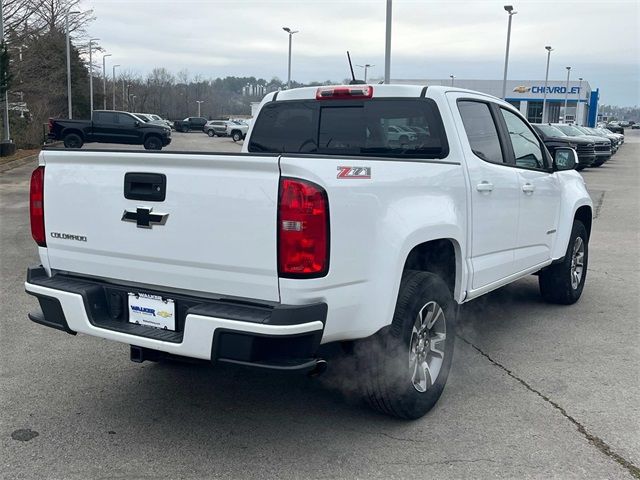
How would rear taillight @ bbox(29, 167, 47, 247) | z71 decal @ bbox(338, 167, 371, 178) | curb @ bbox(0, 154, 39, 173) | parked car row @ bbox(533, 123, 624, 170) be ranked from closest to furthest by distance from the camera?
z71 decal @ bbox(338, 167, 371, 178), rear taillight @ bbox(29, 167, 47, 247), curb @ bbox(0, 154, 39, 173), parked car row @ bbox(533, 123, 624, 170)

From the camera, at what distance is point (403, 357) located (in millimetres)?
3713

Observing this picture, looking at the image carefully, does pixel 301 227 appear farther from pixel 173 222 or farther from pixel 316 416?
pixel 316 416

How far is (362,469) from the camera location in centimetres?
344

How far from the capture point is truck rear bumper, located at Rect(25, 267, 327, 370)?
3145 mm

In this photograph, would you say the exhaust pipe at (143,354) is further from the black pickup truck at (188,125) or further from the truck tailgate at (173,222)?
the black pickup truck at (188,125)

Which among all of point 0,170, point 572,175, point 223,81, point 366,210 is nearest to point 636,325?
point 572,175

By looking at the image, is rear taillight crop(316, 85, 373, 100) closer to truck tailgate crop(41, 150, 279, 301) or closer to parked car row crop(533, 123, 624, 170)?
truck tailgate crop(41, 150, 279, 301)

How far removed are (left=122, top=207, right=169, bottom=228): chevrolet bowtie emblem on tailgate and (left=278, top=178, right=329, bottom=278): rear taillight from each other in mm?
679

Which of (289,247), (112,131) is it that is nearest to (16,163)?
(112,131)

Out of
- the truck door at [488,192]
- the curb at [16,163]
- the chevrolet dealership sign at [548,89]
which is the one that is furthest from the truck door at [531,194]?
the chevrolet dealership sign at [548,89]

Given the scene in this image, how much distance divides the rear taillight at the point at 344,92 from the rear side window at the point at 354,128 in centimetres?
4

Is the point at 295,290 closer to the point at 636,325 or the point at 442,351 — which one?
→ the point at 442,351

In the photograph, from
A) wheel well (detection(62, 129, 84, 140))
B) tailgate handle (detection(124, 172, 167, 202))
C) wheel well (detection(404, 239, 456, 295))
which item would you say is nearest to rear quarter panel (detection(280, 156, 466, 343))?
wheel well (detection(404, 239, 456, 295))

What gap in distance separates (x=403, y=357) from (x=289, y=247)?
1.01m
